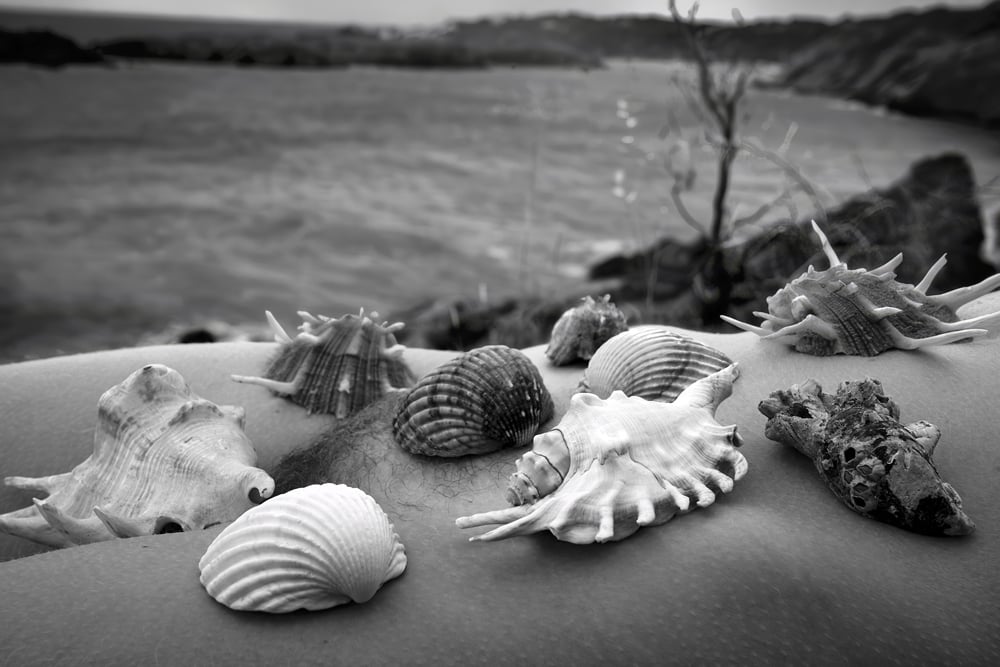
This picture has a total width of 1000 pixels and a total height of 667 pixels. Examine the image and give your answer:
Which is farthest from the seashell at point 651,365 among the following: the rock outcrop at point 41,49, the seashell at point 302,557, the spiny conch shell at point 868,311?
the rock outcrop at point 41,49

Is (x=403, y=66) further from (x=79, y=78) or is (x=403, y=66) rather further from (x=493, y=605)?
(x=493, y=605)

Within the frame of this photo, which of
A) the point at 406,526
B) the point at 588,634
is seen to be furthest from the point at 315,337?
the point at 588,634

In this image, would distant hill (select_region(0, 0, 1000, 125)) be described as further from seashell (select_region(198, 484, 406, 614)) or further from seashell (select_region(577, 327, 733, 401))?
seashell (select_region(198, 484, 406, 614))

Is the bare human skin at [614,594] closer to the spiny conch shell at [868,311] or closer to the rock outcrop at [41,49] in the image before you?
the spiny conch shell at [868,311]

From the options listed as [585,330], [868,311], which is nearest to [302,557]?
[585,330]

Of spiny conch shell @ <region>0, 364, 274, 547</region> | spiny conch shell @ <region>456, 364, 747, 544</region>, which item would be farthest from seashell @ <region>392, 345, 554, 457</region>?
spiny conch shell @ <region>0, 364, 274, 547</region>

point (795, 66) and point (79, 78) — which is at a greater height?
point (795, 66)

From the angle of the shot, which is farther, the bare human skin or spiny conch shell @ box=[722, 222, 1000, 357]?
spiny conch shell @ box=[722, 222, 1000, 357]
